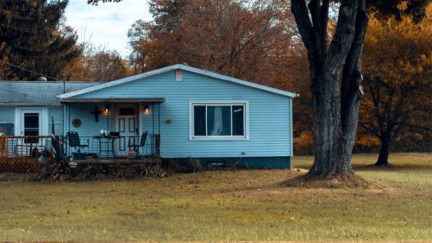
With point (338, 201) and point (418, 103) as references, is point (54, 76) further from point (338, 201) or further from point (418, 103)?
point (338, 201)

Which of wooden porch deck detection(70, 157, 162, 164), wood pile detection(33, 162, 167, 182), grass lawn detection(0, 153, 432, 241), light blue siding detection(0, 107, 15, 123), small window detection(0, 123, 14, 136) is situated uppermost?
light blue siding detection(0, 107, 15, 123)

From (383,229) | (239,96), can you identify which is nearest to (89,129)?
(239,96)

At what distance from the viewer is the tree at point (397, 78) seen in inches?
718

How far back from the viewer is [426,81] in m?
18.0

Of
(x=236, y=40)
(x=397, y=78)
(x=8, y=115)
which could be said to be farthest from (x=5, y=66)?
(x=397, y=78)

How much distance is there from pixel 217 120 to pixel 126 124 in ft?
10.4

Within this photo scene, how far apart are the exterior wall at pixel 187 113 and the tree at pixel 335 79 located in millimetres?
3915

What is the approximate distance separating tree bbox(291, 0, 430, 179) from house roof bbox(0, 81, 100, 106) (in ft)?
32.9

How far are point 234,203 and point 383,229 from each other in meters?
3.10

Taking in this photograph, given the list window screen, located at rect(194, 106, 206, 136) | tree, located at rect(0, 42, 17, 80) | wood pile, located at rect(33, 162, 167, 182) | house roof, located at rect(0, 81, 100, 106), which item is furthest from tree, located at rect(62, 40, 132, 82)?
wood pile, located at rect(33, 162, 167, 182)

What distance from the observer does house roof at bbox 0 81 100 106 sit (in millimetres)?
16984

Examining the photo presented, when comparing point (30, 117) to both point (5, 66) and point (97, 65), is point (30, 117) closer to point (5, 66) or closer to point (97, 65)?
point (5, 66)

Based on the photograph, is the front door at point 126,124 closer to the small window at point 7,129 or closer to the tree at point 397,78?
the small window at point 7,129

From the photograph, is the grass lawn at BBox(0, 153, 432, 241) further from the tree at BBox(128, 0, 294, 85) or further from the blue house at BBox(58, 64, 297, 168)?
the tree at BBox(128, 0, 294, 85)
